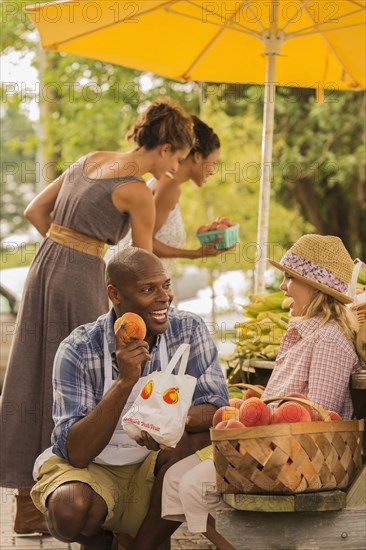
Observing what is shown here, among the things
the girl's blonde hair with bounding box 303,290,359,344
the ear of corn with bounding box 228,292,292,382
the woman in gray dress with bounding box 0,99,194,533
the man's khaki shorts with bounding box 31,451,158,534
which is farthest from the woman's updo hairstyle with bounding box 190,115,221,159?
the man's khaki shorts with bounding box 31,451,158,534

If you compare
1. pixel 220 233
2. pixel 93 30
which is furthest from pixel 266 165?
pixel 93 30

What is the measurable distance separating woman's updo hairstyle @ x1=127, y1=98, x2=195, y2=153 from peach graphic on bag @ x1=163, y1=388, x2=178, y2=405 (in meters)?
2.11

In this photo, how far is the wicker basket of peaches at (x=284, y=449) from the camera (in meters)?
3.43

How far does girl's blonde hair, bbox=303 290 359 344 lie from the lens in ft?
13.7

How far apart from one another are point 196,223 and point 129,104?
426 cm

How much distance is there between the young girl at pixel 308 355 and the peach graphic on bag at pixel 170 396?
12.2 inches

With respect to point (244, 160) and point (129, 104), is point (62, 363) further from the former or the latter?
point (129, 104)

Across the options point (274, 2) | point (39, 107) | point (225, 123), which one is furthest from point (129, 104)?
point (274, 2)

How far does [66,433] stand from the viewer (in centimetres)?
403

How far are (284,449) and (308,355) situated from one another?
753mm

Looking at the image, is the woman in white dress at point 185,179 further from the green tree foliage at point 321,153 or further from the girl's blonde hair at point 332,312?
the green tree foliage at point 321,153

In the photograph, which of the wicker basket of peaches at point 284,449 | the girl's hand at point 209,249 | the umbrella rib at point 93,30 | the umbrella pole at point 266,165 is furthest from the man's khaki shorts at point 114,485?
the umbrella rib at point 93,30

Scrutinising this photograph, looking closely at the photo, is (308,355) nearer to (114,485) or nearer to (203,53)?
(114,485)

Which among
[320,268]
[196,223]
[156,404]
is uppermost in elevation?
[320,268]
